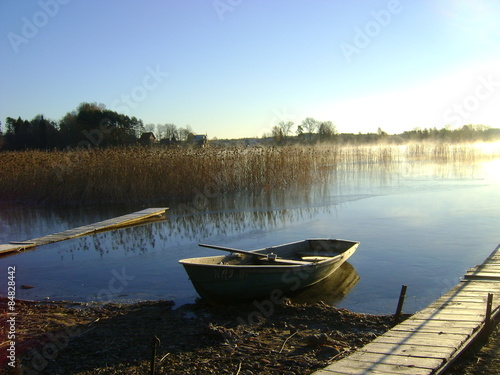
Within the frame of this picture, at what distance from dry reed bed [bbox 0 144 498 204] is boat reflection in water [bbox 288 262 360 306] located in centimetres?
957

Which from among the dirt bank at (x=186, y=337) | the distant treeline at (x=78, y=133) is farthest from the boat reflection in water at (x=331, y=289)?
the distant treeline at (x=78, y=133)

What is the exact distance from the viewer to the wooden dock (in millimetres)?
10234

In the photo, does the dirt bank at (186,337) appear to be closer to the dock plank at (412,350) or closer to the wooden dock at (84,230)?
the dock plank at (412,350)

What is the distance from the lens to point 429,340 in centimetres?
425

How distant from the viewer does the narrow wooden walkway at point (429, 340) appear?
3.70 m

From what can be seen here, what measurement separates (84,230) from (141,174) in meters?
5.58

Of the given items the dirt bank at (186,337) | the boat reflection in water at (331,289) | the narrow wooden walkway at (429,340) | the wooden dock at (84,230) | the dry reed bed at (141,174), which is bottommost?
the boat reflection in water at (331,289)

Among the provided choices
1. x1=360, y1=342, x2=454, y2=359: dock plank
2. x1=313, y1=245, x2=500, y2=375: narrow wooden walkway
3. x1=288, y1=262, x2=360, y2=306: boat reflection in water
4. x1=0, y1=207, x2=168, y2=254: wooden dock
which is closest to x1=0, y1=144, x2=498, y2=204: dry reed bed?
x1=0, y1=207, x2=168, y2=254: wooden dock

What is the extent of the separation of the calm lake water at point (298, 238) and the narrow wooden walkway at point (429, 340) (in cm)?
80

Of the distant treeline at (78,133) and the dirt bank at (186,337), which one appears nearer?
the dirt bank at (186,337)

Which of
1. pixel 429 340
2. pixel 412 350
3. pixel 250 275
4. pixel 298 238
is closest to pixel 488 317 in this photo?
pixel 429 340

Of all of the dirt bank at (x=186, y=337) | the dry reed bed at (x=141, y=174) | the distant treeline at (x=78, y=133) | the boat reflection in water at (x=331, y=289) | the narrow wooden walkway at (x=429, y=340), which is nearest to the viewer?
the narrow wooden walkway at (x=429, y=340)

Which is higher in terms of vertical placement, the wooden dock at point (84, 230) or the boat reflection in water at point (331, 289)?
the wooden dock at point (84, 230)

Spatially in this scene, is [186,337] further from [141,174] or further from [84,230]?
[141,174]
